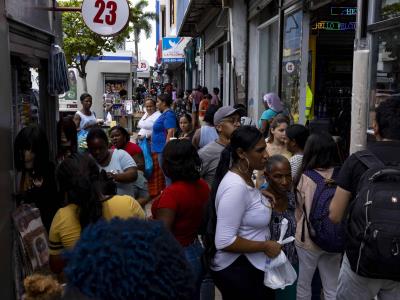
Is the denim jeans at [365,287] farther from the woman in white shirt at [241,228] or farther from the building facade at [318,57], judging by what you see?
the building facade at [318,57]

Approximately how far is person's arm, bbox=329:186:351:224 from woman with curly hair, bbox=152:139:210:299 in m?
0.82

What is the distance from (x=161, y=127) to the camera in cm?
834

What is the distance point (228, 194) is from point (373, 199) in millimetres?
829

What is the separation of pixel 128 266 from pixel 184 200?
1983mm

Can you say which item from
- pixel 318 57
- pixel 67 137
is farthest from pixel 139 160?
pixel 318 57

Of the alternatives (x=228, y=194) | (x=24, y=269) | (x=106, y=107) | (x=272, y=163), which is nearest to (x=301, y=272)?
(x=272, y=163)

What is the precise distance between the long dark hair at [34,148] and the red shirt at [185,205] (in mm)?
1215

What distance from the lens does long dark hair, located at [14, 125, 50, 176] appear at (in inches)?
163

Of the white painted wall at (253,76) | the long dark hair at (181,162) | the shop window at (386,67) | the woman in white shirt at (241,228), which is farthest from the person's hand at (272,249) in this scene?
the white painted wall at (253,76)

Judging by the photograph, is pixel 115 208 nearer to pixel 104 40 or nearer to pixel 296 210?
pixel 296 210

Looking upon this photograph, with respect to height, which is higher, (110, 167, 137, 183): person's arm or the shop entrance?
the shop entrance

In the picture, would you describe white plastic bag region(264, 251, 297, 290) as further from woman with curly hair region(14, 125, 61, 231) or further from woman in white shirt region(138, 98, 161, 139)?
woman in white shirt region(138, 98, 161, 139)

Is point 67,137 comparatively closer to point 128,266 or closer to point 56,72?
point 56,72

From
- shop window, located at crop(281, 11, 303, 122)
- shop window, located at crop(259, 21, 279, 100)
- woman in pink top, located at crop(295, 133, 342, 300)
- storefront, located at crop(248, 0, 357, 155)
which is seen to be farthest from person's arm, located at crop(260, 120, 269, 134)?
woman in pink top, located at crop(295, 133, 342, 300)
